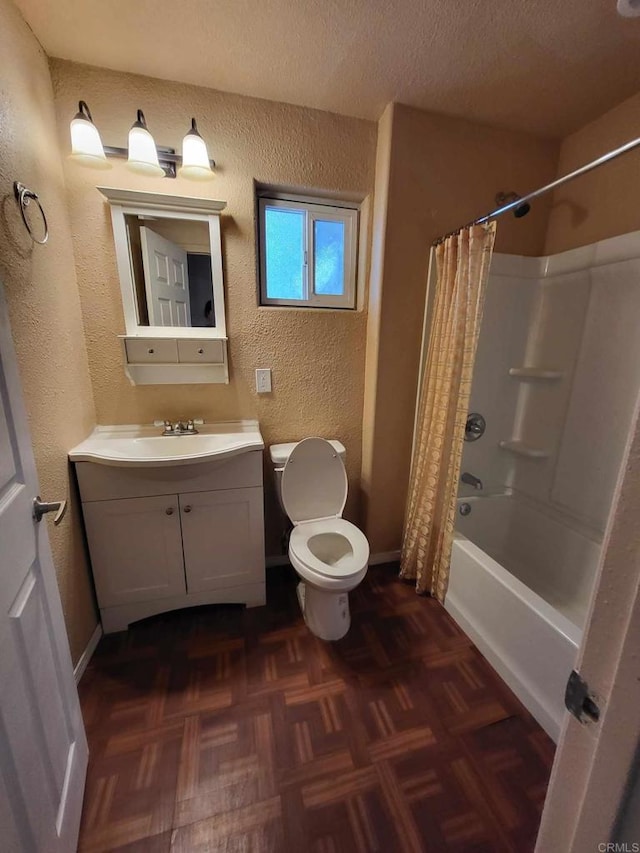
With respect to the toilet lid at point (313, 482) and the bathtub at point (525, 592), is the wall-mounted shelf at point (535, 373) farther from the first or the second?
the toilet lid at point (313, 482)

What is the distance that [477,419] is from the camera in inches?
75.4

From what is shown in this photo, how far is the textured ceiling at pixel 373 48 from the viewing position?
111 centimetres

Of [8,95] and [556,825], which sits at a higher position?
[8,95]

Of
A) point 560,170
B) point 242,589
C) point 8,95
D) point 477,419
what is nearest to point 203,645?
point 242,589

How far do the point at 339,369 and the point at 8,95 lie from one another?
61.5 inches

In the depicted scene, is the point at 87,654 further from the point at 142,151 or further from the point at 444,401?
the point at 142,151

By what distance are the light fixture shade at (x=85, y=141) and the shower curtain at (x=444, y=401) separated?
147 cm

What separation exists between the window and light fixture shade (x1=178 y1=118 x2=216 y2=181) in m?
0.35

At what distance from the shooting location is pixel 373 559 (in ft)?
6.71

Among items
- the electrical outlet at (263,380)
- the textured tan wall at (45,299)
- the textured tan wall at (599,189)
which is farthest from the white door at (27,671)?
the textured tan wall at (599,189)

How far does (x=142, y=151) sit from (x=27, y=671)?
1737 millimetres

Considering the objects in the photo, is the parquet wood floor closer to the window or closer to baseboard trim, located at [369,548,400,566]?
baseboard trim, located at [369,548,400,566]

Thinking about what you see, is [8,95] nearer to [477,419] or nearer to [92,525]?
[92,525]

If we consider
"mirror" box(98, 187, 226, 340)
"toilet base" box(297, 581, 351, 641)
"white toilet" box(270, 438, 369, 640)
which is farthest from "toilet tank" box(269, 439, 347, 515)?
"mirror" box(98, 187, 226, 340)
